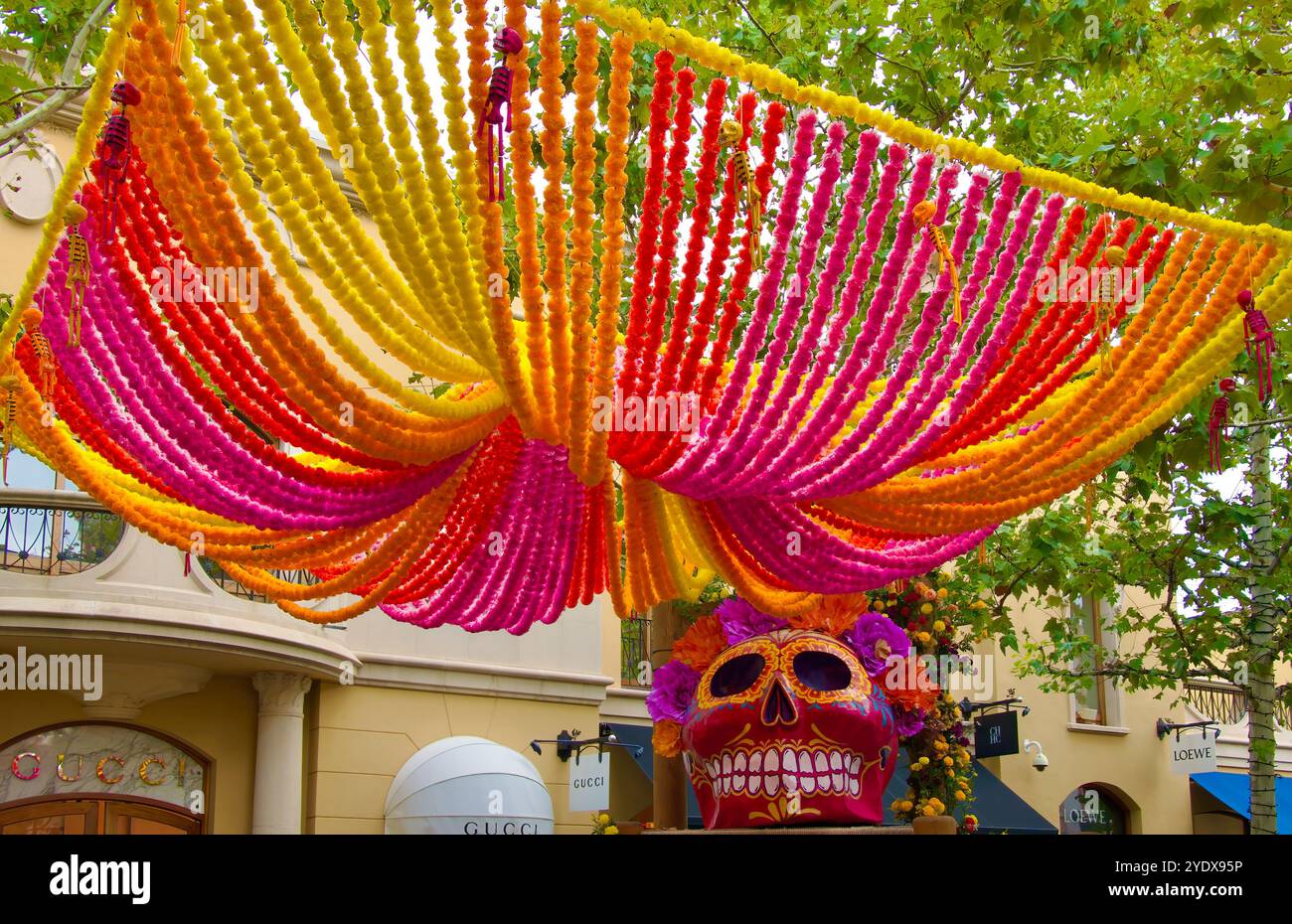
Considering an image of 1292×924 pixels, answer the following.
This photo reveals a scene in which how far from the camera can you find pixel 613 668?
1644 cm

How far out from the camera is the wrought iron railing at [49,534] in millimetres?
10992

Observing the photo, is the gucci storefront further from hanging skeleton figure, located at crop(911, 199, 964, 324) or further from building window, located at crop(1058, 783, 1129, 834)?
building window, located at crop(1058, 783, 1129, 834)

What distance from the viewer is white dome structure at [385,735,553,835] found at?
12.9 metres

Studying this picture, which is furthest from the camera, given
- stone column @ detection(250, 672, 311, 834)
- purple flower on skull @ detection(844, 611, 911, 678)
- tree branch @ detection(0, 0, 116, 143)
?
stone column @ detection(250, 672, 311, 834)

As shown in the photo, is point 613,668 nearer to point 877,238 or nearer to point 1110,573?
point 1110,573

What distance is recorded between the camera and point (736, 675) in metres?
6.08

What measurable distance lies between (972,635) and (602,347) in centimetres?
556

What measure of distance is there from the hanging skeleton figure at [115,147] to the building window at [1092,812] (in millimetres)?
17491

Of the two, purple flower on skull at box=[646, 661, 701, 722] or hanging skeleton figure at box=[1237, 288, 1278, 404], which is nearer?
hanging skeleton figure at box=[1237, 288, 1278, 404]

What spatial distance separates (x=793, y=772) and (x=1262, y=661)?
6023mm

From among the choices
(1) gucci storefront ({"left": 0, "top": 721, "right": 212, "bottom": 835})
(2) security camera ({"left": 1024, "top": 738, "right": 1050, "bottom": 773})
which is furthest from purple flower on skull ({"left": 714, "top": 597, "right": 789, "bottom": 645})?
(2) security camera ({"left": 1024, "top": 738, "right": 1050, "bottom": 773})

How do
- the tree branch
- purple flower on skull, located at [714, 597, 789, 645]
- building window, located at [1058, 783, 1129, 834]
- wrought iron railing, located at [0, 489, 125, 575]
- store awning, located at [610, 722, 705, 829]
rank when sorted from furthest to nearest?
1. building window, located at [1058, 783, 1129, 834]
2. store awning, located at [610, 722, 705, 829]
3. wrought iron railing, located at [0, 489, 125, 575]
4. purple flower on skull, located at [714, 597, 789, 645]
5. the tree branch

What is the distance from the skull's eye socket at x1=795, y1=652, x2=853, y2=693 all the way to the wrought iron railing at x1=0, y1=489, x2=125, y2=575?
7.38 m

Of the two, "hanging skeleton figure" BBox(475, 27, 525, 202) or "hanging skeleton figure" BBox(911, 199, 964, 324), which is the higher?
"hanging skeleton figure" BBox(475, 27, 525, 202)
